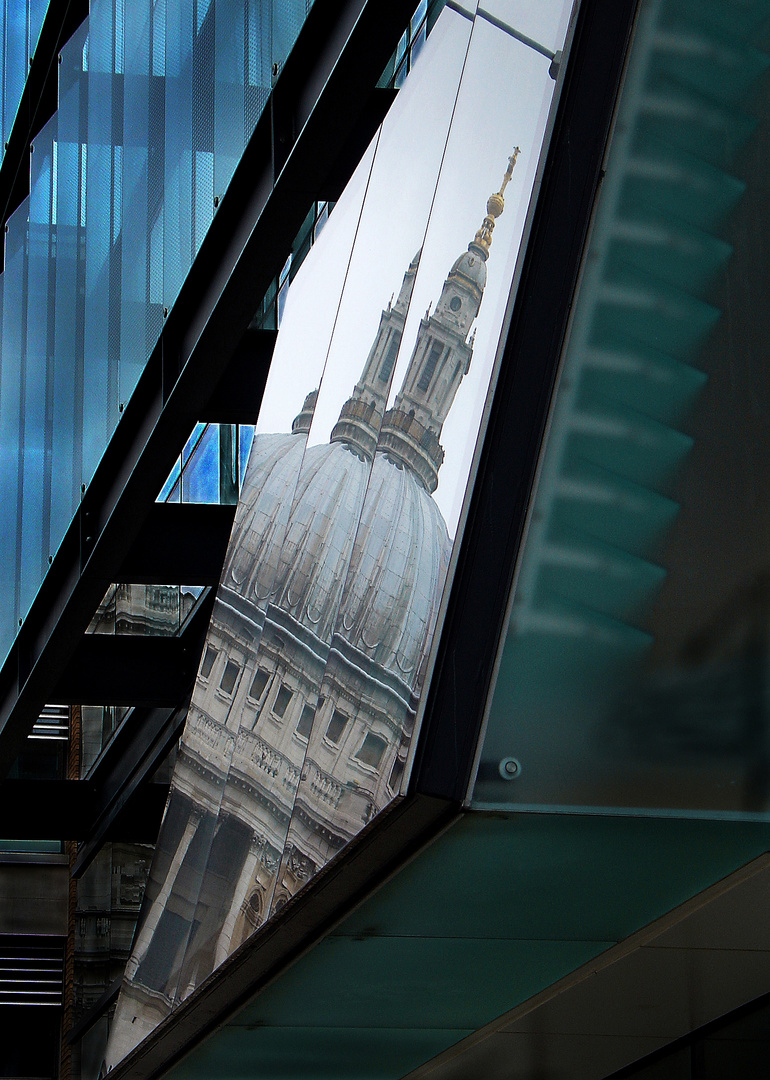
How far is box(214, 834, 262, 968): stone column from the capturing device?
612 cm

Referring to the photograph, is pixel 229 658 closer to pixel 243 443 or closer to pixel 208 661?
pixel 208 661

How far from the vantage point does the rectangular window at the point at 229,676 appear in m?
7.87

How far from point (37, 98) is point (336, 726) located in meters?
17.2

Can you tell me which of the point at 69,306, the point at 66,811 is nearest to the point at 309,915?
the point at 69,306

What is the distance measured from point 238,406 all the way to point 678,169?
7.79 metres

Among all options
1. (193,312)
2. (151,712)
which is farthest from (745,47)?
(151,712)

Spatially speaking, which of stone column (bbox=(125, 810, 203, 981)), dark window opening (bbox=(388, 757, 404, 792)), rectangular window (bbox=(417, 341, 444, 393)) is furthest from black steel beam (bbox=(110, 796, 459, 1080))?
rectangular window (bbox=(417, 341, 444, 393))

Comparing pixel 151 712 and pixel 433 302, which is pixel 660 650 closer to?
pixel 433 302

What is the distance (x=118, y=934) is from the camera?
28484mm

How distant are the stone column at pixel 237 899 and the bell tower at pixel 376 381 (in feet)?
5.97

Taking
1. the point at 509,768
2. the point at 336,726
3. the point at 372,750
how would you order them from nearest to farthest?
the point at 509,768 → the point at 372,750 → the point at 336,726

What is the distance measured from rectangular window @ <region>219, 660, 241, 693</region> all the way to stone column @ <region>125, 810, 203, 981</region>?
831 millimetres

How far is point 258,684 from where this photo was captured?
6.87 metres

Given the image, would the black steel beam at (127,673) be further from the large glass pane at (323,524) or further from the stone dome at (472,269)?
the stone dome at (472,269)
